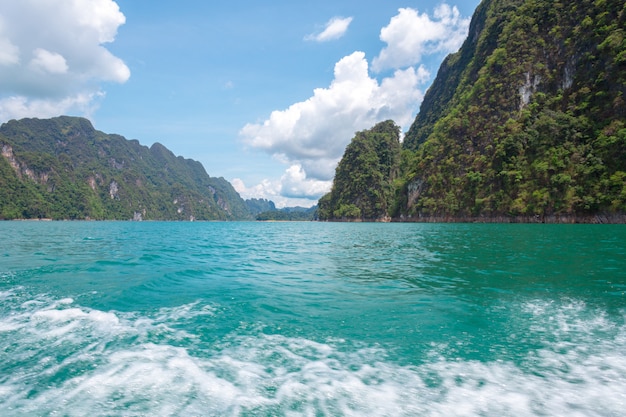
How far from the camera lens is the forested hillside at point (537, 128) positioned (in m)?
80.9

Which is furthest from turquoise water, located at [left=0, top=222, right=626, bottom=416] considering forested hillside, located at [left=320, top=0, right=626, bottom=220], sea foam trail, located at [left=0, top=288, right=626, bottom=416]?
forested hillside, located at [left=320, top=0, right=626, bottom=220]

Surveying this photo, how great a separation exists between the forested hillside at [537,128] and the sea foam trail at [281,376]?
89.8m

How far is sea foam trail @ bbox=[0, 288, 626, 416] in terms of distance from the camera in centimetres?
458

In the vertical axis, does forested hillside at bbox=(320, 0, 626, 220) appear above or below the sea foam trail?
above

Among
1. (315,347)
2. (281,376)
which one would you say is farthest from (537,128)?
(281,376)

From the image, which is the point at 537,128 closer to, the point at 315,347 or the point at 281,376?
the point at 315,347

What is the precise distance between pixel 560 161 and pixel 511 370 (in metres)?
105

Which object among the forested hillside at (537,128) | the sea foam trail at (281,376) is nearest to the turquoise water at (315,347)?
the sea foam trail at (281,376)

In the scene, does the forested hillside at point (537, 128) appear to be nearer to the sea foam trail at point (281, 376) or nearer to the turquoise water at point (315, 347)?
the turquoise water at point (315, 347)

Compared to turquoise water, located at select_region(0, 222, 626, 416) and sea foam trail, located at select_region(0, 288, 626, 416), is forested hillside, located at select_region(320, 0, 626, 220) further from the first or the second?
sea foam trail, located at select_region(0, 288, 626, 416)

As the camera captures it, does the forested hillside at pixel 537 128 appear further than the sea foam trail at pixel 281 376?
Yes

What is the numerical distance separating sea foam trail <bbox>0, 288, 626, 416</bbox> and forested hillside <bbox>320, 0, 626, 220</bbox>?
89.8 meters

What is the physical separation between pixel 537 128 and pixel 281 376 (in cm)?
11872

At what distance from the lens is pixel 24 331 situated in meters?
7.60
